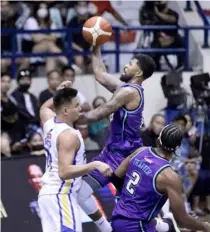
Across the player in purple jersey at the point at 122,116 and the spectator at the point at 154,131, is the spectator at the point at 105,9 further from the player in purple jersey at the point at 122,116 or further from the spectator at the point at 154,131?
the player in purple jersey at the point at 122,116

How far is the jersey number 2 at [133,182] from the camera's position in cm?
756

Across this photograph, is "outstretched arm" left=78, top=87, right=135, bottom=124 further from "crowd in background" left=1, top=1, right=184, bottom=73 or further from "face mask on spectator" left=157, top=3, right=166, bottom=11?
"face mask on spectator" left=157, top=3, right=166, bottom=11

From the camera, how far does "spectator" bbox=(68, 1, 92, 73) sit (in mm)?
14070

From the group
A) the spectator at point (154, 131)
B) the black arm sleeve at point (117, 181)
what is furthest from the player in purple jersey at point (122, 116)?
the spectator at point (154, 131)

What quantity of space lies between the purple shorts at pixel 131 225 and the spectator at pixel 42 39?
20.5ft

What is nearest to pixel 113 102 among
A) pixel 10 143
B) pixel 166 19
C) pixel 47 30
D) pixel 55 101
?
pixel 55 101

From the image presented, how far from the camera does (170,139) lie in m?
7.44

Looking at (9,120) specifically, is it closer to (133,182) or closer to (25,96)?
(25,96)

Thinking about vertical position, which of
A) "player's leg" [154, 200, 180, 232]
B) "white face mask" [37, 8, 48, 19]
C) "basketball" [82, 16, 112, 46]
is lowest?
"player's leg" [154, 200, 180, 232]

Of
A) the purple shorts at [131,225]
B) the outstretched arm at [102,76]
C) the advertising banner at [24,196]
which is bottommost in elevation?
the advertising banner at [24,196]

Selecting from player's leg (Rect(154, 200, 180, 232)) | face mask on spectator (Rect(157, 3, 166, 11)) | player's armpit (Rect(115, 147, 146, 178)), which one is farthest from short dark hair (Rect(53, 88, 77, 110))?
face mask on spectator (Rect(157, 3, 166, 11))

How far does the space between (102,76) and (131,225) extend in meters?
1.81

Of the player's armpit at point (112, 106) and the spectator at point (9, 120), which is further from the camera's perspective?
the spectator at point (9, 120)

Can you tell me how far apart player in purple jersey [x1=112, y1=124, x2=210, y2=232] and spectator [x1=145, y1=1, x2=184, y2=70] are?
21.7 ft
